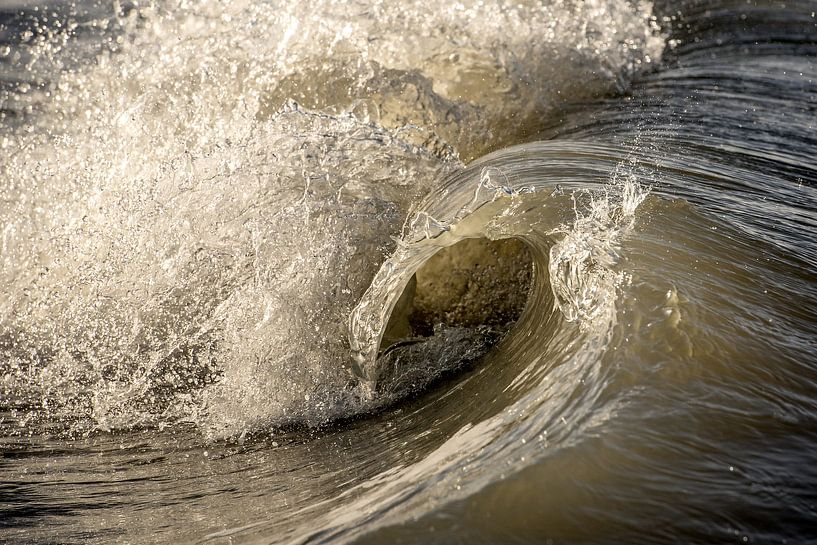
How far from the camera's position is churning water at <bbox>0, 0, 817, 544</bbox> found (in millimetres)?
1894

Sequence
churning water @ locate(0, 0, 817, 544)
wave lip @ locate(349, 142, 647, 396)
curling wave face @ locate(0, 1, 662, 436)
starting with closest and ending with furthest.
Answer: churning water @ locate(0, 0, 817, 544), wave lip @ locate(349, 142, 647, 396), curling wave face @ locate(0, 1, 662, 436)

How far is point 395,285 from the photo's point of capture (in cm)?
301

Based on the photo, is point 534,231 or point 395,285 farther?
point 395,285

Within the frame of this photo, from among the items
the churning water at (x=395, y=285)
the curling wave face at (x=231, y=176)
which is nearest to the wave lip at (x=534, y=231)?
the churning water at (x=395, y=285)

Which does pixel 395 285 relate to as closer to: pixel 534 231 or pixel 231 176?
pixel 534 231

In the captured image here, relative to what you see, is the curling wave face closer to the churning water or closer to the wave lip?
the churning water

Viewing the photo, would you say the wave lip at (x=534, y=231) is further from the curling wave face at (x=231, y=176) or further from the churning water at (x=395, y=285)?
the curling wave face at (x=231, y=176)

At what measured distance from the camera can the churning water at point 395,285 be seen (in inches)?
74.5

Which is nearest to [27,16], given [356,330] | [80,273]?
[80,273]

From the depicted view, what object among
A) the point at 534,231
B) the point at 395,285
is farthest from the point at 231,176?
the point at 534,231

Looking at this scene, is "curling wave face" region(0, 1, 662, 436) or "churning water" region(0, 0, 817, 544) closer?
"churning water" region(0, 0, 817, 544)

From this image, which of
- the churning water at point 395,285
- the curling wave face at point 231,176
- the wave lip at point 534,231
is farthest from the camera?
the curling wave face at point 231,176

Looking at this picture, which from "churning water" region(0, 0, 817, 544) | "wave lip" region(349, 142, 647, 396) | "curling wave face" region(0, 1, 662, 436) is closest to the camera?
"churning water" region(0, 0, 817, 544)

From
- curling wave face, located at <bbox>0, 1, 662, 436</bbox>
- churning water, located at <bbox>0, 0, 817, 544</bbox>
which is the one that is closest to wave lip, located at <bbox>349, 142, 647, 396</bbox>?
churning water, located at <bbox>0, 0, 817, 544</bbox>
